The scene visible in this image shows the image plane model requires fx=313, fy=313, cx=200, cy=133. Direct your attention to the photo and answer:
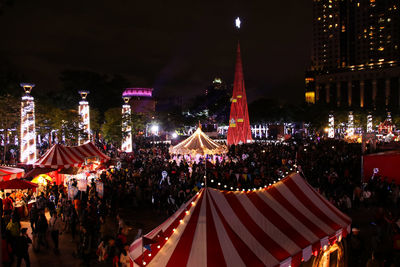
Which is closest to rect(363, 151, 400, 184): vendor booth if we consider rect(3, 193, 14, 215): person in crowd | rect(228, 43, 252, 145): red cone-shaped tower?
rect(3, 193, 14, 215): person in crowd

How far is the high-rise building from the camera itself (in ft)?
267

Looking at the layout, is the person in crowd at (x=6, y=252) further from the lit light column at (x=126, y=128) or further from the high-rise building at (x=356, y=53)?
the high-rise building at (x=356, y=53)

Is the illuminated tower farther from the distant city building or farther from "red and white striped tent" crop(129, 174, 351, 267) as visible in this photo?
the distant city building

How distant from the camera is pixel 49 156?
15.2m

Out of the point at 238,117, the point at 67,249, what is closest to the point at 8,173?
the point at 67,249

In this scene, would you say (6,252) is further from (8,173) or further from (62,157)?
(62,157)

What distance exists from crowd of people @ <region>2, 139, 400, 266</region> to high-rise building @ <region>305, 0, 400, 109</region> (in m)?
56.8

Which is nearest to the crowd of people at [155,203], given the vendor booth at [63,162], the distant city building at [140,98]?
the vendor booth at [63,162]

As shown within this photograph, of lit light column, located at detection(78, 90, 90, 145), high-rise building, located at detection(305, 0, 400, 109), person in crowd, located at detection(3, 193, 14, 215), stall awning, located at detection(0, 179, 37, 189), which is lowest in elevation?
person in crowd, located at detection(3, 193, 14, 215)

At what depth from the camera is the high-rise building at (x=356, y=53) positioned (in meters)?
81.4

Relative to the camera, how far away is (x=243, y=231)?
16.3ft

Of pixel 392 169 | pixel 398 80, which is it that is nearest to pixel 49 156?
pixel 392 169

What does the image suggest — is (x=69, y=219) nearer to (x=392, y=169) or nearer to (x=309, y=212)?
(x=309, y=212)

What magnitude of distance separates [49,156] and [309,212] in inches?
518
